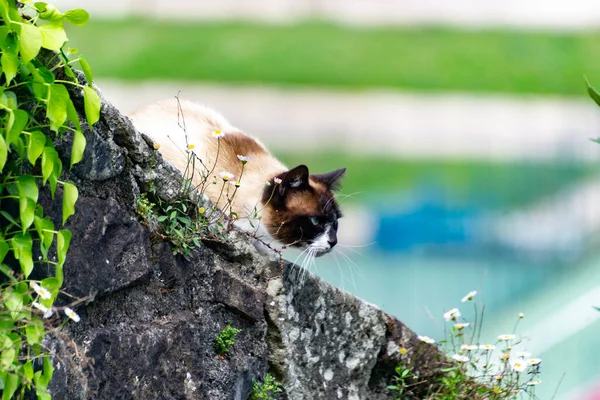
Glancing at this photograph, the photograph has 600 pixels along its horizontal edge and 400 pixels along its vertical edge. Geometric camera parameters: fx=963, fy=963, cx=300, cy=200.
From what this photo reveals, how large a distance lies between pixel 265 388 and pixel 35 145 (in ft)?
4.09

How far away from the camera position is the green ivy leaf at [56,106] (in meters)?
2.76

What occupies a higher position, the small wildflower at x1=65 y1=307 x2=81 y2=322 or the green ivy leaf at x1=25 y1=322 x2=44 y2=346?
the small wildflower at x1=65 y1=307 x2=81 y2=322

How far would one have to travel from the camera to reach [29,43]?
268 cm

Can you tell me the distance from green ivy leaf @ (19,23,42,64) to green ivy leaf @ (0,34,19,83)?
0.03 meters

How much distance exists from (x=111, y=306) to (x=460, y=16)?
72.2ft

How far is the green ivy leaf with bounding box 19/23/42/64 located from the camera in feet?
8.75

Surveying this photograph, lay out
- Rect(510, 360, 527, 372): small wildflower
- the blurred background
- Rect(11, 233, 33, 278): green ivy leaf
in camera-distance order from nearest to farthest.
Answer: Rect(11, 233, 33, 278): green ivy leaf → Rect(510, 360, 527, 372): small wildflower → the blurred background

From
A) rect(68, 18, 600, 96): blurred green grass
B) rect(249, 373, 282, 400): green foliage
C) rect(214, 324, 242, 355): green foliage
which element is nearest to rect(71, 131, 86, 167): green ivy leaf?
rect(214, 324, 242, 355): green foliage

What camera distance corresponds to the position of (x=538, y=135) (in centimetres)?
1677

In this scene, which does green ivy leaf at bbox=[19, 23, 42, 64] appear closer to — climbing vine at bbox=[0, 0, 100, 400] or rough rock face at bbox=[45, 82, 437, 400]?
climbing vine at bbox=[0, 0, 100, 400]

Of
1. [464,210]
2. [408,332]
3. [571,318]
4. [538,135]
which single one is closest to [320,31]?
[538,135]

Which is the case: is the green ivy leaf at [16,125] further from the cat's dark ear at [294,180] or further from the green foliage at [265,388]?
the cat's dark ear at [294,180]

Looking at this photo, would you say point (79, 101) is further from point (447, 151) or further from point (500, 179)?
point (447, 151)

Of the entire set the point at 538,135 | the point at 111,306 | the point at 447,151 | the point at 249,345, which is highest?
the point at 538,135
